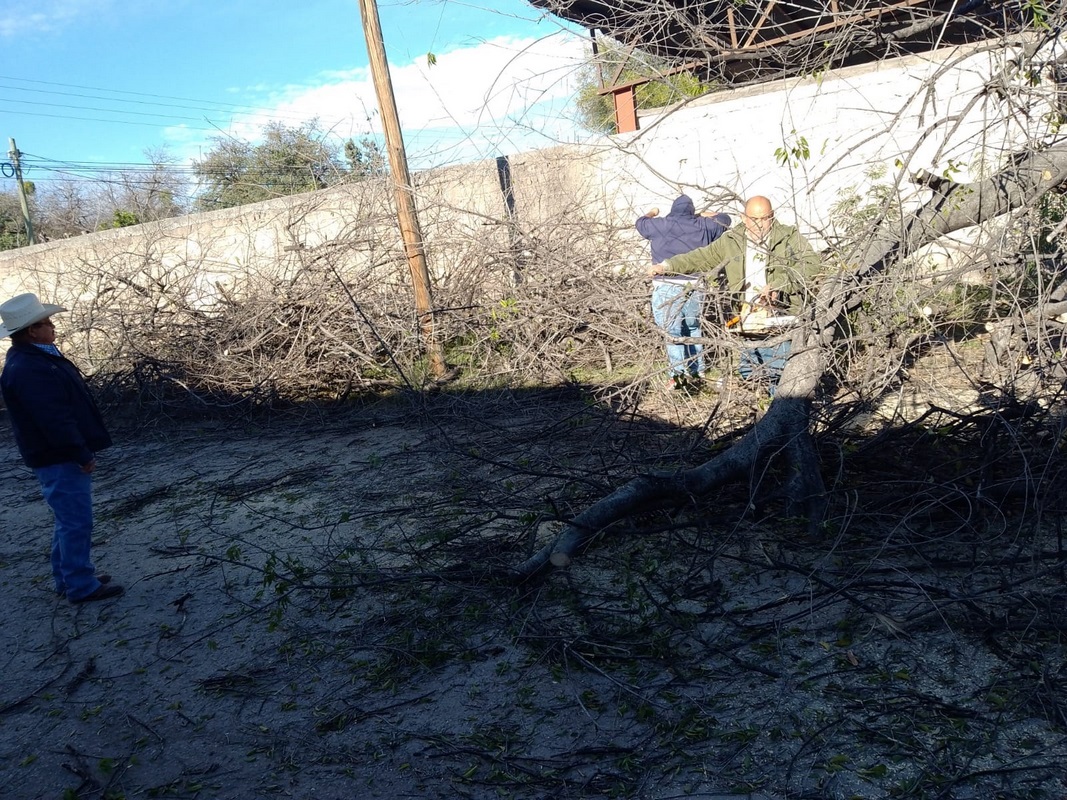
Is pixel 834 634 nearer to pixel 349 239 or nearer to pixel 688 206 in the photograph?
pixel 688 206

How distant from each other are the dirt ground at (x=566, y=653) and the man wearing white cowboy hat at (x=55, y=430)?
25 centimetres

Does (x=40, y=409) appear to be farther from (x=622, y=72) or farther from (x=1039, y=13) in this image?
(x=1039, y=13)

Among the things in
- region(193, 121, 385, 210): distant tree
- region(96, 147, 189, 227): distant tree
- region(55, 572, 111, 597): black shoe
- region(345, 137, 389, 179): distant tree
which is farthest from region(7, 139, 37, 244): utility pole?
region(55, 572, 111, 597): black shoe

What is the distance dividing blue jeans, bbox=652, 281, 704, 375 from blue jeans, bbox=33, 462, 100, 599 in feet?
11.4

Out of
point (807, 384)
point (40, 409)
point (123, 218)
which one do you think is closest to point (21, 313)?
point (40, 409)

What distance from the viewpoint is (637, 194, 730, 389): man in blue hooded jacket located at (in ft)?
19.2

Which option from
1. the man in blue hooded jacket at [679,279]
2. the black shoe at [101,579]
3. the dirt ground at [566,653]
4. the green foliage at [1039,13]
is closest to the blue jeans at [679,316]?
the man in blue hooded jacket at [679,279]

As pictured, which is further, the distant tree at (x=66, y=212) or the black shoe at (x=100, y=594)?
the distant tree at (x=66, y=212)

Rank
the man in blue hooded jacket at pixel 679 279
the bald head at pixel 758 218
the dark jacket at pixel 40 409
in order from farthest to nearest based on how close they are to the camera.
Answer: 1. the man in blue hooded jacket at pixel 679 279
2. the bald head at pixel 758 218
3. the dark jacket at pixel 40 409

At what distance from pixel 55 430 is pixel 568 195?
5692 mm

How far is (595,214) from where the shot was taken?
8.61 m

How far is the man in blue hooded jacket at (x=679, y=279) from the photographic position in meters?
5.85

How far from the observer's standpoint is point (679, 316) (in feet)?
20.3

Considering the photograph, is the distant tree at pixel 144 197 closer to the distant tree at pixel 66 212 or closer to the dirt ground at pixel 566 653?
the distant tree at pixel 66 212
